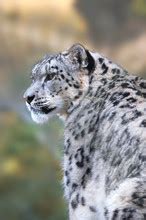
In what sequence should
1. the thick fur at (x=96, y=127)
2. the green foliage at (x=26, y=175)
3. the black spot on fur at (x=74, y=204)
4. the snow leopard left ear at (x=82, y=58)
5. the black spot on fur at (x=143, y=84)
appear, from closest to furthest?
the thick fur at (x=96, y=127), the black spot on fur at (x=74, y=204), the black spot on fur at (x=143, y=84), the snow leopard left ear at (x=82, y=58), the green foliage at (x=26, y=175)

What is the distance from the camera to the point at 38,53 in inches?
744

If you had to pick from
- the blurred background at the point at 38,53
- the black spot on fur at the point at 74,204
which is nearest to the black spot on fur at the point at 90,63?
the black spot on fur at the point at 74,204

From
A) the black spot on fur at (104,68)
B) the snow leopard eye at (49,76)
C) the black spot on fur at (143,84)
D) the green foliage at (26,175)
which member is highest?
the green foliage at (26,175)

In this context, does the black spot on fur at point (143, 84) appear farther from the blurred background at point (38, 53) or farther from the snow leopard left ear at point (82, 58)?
the blurred background at point (38, 53)

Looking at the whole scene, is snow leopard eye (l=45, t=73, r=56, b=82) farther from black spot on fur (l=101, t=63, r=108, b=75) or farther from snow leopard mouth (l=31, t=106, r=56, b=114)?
black spot on fur (l=101, t=63, r=108, b=75)

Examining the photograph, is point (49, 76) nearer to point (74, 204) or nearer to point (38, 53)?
point (74, 204)

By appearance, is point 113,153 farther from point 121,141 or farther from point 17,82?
point 17,82

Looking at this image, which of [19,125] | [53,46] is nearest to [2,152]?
[19,125]

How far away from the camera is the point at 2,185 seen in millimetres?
17656

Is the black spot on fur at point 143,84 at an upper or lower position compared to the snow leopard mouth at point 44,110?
lower

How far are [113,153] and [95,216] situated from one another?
21.9 inches

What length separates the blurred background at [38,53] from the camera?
17203 millimetres

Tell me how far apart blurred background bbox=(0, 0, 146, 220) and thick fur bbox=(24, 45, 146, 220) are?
873cm

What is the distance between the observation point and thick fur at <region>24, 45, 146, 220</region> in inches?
265
